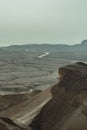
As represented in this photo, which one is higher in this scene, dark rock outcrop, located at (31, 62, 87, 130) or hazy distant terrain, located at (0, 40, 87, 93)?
dark rock outcrop, located at (31, 62, 87, 130)

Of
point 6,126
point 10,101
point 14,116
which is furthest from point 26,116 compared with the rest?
point 10,101

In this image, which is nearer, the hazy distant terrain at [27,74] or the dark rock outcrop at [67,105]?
the dark rock outcrop at [67,105]

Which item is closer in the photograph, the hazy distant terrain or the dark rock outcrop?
the dark rock outcrop

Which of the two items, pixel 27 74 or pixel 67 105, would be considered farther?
pixel 27 74

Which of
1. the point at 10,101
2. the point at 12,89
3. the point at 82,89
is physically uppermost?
the point at 82,89

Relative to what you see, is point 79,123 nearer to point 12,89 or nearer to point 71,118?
point 71,118

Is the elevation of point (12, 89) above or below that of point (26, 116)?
below

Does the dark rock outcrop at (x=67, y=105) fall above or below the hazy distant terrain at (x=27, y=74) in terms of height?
above

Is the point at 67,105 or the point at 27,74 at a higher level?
the point at 67,105
